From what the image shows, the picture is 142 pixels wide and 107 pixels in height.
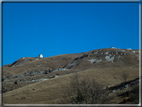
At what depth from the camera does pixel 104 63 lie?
123 meters

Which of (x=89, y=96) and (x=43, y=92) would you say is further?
(x=43, y=92)

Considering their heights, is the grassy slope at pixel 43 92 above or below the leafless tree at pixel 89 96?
below

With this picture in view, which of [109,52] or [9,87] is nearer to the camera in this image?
[9,87]

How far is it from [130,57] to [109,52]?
22.0 meters

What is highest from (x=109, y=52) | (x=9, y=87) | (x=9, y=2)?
(x=109, y=52)

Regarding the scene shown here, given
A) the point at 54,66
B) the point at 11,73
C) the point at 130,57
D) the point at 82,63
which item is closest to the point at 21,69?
the point at 11,73

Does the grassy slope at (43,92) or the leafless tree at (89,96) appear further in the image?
the grassy slope at (43,92)

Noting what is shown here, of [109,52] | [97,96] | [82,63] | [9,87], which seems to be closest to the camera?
[97,96]

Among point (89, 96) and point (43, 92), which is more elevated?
point (89, 96)

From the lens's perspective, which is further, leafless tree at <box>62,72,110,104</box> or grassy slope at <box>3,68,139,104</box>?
grassy slope at <box>3,68,139,104</box>

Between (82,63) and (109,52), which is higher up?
(109,52)

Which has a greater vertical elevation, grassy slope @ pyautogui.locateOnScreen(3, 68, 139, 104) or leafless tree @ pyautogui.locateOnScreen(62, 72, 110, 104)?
leafless tree @ pyautogui.locateOnScreen(62, 72, 110, 104)

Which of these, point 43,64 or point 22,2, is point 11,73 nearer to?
point 43,64

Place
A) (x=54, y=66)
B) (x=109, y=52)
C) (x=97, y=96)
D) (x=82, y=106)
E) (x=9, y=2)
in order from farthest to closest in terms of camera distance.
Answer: (x=54, y=66) < (x=109, y=52) < (x=97, y=96) < (x=82, y=106) < (x=9, y=2)
